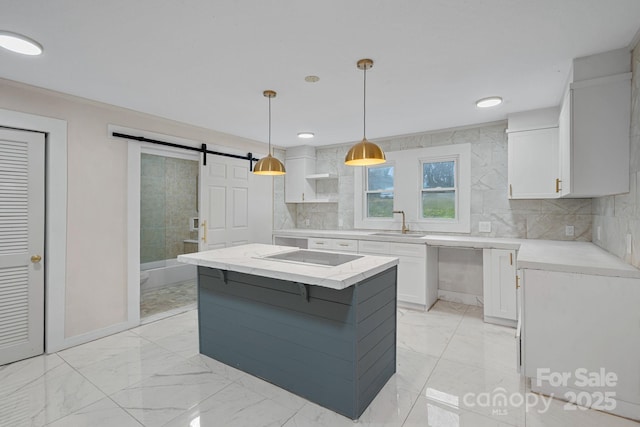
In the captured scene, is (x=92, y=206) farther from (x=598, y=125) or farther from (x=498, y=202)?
(x=498, y=202)

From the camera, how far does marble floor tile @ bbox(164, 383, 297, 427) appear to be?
6.11 ft

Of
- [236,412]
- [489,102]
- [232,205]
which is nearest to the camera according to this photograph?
[236,412]

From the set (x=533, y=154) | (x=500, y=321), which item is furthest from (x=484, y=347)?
(x=533, y=154)

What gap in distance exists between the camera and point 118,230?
10.6 feet

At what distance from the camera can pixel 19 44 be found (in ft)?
6.53

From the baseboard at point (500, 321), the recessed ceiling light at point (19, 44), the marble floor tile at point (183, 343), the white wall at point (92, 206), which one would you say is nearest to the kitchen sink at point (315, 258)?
the marble floor tile at point (183, 343)

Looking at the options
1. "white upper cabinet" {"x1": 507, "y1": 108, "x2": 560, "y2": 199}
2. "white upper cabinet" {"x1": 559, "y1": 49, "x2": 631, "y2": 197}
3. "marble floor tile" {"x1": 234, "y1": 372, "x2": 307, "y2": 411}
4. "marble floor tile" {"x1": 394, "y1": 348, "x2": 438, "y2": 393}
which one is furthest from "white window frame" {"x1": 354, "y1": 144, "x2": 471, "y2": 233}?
"marble floor tile" {"x1": 234, "y1": 372, "x2": 307, "y2": 411}

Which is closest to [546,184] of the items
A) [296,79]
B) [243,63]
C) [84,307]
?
[296,79]

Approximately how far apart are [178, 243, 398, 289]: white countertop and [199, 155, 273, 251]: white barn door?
1.57 meters

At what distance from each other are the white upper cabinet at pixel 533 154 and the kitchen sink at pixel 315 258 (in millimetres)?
2319

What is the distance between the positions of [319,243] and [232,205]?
1.40 m

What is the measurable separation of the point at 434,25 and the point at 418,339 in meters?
2.68

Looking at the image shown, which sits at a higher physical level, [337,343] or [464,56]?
[464,56]

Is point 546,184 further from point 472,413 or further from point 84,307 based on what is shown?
point 84,307
